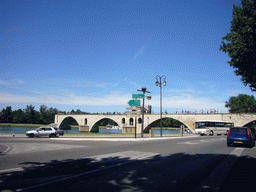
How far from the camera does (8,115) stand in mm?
129500

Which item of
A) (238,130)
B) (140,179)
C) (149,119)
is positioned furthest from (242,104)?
(140,179)

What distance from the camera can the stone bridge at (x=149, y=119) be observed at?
53688 mm

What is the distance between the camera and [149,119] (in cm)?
7325

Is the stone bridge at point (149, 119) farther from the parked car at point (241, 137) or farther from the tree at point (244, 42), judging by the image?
the parked car at point (241, 137)

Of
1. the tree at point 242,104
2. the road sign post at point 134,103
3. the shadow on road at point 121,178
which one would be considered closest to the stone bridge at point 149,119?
the road sign post at point 134,103

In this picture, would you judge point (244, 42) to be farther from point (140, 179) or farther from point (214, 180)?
point (140, 179)

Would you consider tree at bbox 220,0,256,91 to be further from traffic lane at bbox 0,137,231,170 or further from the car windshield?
traffic lane at bbox 0,137,231,170

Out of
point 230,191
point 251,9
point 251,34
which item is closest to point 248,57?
point 251,34

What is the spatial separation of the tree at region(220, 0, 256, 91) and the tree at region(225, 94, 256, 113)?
9038 centimetres

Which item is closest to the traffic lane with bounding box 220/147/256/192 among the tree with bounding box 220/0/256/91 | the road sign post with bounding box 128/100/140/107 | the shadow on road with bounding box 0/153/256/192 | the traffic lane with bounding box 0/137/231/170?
the shadow on road with bounding box 0/153/256/192

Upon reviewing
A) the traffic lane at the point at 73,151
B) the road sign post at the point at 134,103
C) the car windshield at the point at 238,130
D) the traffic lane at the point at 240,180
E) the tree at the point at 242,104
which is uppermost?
the tree at the point at 242,104

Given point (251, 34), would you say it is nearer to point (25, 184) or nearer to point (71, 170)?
point (71, 170)

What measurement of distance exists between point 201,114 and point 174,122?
72718mm

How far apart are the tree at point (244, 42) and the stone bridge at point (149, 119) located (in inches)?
1429
